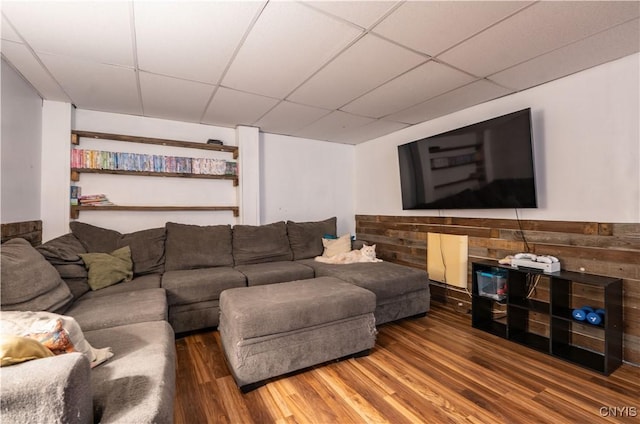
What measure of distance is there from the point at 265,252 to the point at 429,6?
2688mm

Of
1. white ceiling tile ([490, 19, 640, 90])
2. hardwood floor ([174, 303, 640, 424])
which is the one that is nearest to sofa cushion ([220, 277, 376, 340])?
hardwood floor ([174, 303, 640, 424])

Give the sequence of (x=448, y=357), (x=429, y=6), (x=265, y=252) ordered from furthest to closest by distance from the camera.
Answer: (x=265, y=252) → (x=448, y=357) → (x=429, y=6)

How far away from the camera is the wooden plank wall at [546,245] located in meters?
2.00

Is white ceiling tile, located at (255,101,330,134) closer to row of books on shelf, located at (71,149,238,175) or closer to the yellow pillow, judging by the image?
row of books on shelf, located at (71,149,238,175)

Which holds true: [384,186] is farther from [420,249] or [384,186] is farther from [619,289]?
[619,289]

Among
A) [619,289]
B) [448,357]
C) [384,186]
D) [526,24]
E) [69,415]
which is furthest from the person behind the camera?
[384,186]

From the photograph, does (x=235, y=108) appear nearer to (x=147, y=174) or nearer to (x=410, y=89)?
(x=147, y=174)

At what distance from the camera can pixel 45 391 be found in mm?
758

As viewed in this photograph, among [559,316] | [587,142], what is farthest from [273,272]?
[587,142]

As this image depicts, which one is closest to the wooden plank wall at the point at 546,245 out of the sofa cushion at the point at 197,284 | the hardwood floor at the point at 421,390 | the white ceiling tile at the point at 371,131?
the hardwood floor at the point at 421,390

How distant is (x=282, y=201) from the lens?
4137 mm

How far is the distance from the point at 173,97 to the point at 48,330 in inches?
91.9

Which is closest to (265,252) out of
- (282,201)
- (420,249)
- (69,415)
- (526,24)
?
(282,201)

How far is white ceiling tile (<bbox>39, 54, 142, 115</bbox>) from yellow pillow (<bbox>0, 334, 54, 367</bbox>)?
206 centimetres
